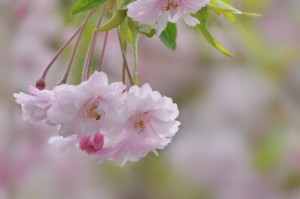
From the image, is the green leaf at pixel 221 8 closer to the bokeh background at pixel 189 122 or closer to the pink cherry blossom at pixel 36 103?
the pink cherry blossom at pixel 36 103

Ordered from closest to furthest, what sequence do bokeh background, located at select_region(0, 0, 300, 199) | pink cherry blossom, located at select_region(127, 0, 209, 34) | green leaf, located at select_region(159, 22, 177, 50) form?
1. pink cherry blossom, located at select_region(127, 0, 209, 34)
2. green leaf, located at select_region(159, 22, 177, 50)
3. bokeh background, located at select_region(0, 0, 300, 199)

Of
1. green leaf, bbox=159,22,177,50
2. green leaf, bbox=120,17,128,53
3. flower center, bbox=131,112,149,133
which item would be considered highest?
green leaf, bbox=120,17,128,53

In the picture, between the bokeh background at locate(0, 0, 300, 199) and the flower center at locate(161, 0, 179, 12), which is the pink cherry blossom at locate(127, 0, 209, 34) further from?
the bokeh background at locate(0, 0, 300, 199)

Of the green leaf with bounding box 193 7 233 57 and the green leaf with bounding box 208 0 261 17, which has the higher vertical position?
the green leaf with bounding box 208 0 261 17

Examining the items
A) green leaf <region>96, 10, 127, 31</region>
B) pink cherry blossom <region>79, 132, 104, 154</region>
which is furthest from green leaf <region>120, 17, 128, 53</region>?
pink cherry blossom <region>79, 132, 104, 154</region>

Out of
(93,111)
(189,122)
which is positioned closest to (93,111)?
(93,111)

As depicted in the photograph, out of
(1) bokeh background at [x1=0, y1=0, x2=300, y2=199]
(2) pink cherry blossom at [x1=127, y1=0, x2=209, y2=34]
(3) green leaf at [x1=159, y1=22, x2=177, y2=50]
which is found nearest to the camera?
(2) pink cherry blossom at [x1=127, y1=0, x2=209, y2=34]

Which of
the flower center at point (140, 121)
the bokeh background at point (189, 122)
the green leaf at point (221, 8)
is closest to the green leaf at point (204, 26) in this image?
the green leaf at point (221, 8)

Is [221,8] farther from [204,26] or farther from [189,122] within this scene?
[189,122]
